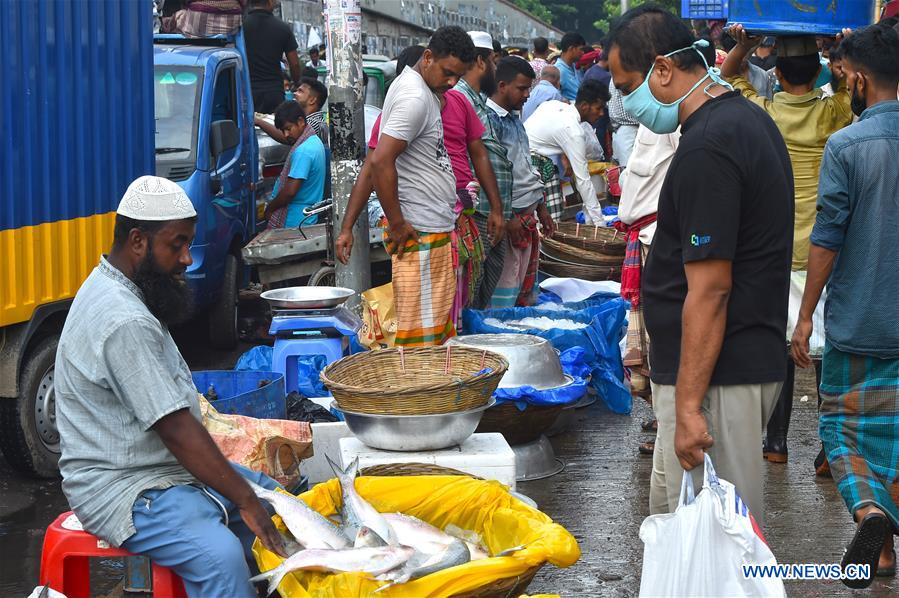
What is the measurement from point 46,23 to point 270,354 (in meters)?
2.29

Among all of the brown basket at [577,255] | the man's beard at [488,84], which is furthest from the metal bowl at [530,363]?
the brown basket at [577,255]

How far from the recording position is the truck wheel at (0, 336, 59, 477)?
588 centimetres

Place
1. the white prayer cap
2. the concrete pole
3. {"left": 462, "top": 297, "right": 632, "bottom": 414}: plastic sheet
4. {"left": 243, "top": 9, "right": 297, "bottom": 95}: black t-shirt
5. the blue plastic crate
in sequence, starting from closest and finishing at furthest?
the white prayer cap, the blue plastic crate, {"left": 462, "top": 297, "right": 632, "bottom": 414}: plastic sheet, the concrete pole, {"left": 243, "top": 9, "right": 297, "bottom": 95}: black t-shirt

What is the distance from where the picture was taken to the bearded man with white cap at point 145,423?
3473 mm

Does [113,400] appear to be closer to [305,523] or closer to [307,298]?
[305,523]

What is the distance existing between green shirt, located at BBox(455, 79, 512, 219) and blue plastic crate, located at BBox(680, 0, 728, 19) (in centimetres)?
143

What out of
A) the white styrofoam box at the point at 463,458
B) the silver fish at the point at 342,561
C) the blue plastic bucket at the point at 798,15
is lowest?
the white styrofoam box at the point at 463,458

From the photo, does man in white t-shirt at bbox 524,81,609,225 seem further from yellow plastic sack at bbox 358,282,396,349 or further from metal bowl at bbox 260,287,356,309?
metal bowl at bbox 260,287,356,309

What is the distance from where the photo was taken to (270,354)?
6.98 m

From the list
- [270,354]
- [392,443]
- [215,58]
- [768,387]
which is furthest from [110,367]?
[215,58]

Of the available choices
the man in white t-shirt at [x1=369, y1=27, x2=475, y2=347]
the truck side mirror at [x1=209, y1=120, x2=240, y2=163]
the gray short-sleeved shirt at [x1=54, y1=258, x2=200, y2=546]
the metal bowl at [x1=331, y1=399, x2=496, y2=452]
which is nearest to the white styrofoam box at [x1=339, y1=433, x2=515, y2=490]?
the metal bowl at [x1=331, y1=399, x2=496, y2=452]

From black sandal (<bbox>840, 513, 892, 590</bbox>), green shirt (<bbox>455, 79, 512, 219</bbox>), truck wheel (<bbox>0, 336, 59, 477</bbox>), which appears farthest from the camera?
green shirt (<bbox>455, 79, 512, 219</bbox>)

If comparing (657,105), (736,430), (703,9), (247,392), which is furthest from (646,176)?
→ (736,430)

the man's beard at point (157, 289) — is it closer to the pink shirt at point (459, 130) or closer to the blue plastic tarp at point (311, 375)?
the blue plastic tarp at point (311, 375)
